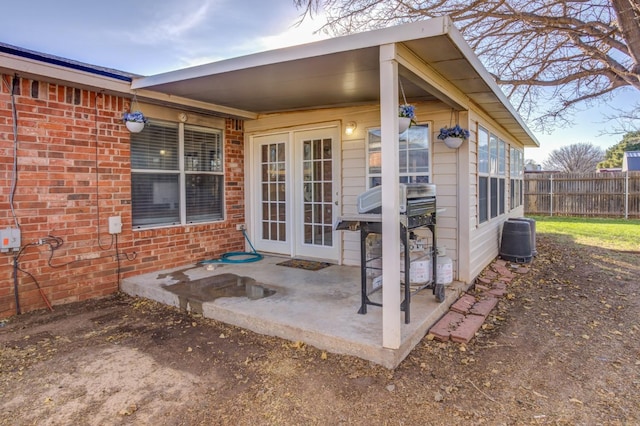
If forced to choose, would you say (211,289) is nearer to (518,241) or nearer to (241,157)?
(241,157)

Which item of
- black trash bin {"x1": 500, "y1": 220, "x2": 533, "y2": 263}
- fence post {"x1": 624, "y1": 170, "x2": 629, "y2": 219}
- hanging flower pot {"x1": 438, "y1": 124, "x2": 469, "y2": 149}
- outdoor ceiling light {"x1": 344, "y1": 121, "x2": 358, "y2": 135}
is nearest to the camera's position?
hanging flower pot {"x1": 438, "y1": 124, "x2": 469, "y2": 149}

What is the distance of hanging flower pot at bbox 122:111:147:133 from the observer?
4.43 metres

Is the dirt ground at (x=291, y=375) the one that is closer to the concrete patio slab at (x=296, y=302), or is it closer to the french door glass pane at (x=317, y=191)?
the concrete patio slab at (x=296, y=302)

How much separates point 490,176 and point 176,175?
4728mm

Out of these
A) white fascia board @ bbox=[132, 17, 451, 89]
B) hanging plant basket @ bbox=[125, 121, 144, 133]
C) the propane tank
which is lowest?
the propane tank

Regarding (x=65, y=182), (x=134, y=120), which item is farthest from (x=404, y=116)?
(x=65, y=182)

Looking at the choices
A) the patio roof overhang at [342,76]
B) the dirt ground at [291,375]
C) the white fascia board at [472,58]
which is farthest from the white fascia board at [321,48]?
the dirt ground at [291,375]

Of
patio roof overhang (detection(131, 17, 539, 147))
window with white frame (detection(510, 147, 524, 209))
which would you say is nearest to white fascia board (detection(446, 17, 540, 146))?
patio roof overhang (detection(131, 17, 539, 147))

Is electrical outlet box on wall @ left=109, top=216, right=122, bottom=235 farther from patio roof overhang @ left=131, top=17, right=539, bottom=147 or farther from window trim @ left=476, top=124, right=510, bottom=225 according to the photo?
window trim @ left=476, top=124, right=510, bottom=225

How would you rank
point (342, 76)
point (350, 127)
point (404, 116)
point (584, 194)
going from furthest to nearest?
point (584, 194), point (350, 127), point (342, 76), point (404, 116)

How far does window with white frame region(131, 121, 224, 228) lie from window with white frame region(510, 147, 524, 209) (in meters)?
6.14

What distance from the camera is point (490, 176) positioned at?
19.8ft

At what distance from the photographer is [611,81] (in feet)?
28.2

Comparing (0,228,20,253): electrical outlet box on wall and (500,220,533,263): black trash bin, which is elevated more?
(0,228,20,253): electrical outlet box on wall
